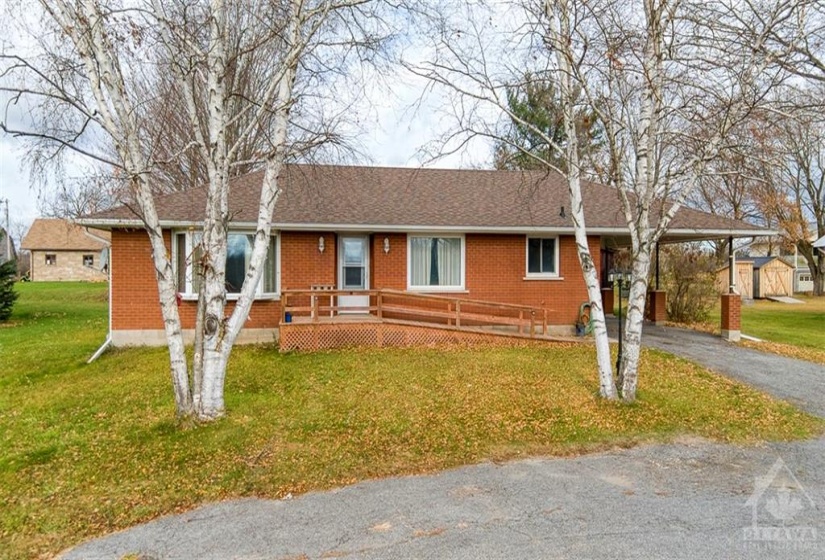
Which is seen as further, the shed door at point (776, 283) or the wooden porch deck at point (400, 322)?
the shed door at point (776, 283)

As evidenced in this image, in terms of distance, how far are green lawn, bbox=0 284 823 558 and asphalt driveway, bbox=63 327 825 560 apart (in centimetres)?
37

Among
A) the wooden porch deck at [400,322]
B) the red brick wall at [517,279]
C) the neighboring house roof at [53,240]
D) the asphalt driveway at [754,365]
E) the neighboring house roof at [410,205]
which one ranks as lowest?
the asphalt driveway at [754,365]

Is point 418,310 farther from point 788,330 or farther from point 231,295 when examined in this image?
point 788,330

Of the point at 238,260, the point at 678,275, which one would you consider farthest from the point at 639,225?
the point at 678,275

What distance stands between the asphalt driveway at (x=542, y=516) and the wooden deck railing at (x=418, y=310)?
599 centimetres

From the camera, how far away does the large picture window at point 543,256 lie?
1210 cm

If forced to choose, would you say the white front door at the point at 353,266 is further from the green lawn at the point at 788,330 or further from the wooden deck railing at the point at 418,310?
the green lawn at the point at 788,330

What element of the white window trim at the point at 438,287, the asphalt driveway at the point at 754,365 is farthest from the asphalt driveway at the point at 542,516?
the white window trim at the point at 438,287

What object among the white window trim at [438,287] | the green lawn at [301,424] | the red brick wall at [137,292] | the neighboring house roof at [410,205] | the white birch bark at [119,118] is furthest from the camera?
the white window trim at [438,287]

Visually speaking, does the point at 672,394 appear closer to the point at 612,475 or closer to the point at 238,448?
the point at 612,475

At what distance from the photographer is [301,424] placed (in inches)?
228

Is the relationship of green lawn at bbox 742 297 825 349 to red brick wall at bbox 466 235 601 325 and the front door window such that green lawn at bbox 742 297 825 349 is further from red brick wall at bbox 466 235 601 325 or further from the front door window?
the front door window

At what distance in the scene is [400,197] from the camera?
12656 mm

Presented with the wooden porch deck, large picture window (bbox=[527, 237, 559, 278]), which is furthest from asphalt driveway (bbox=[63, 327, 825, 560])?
large picture window (bbox=[527, 237, 559, 278])
